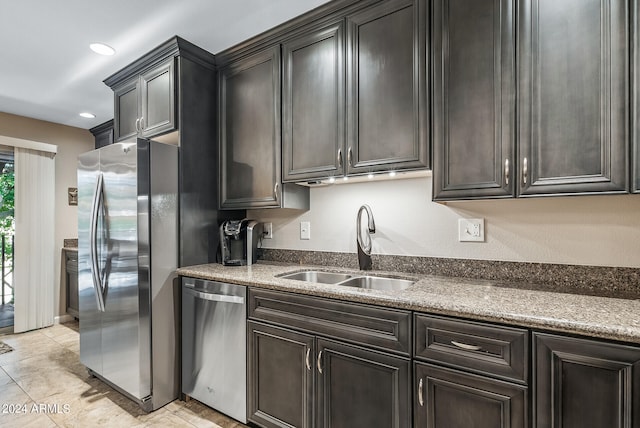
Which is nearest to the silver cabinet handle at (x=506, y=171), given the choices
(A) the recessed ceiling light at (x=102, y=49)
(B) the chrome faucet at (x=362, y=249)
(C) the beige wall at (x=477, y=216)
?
(C) the beige wall at (x=477, y=216)

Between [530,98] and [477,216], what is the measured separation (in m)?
0.65

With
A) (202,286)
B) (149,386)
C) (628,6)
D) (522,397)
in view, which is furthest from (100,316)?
(628,6)

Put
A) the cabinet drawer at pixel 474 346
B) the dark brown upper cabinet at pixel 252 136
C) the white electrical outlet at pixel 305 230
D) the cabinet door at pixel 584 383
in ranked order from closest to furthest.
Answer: the cabinet door at pixel 584 383, the cabinet drawer at pixel 474 346, the dark brown upper cabinet at pixel 252 136, the white electrical outlet at pixel 305 230

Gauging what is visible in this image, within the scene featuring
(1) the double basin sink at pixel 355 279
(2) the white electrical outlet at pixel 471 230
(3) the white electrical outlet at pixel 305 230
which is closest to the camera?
(2) the white electrical outlet at pixel 471 230

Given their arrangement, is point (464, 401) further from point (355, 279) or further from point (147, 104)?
point (147, 104)

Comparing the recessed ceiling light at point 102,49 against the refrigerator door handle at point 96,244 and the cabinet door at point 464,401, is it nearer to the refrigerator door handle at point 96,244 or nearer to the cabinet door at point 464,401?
the refrigerator door handle at point 96,244

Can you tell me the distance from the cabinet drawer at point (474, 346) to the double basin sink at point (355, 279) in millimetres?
525

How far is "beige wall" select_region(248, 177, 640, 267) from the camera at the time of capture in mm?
1477

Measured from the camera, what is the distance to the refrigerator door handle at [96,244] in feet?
7.40

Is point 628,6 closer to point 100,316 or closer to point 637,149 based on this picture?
point 637,149

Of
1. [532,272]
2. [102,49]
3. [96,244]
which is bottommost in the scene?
[532,272]

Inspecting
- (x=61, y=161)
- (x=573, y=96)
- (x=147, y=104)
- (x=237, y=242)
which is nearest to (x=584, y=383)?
(x=573, y=96)

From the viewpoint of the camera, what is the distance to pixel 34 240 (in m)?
3.73

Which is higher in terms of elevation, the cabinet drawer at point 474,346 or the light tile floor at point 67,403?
the cabinet drawer at point 474,346
